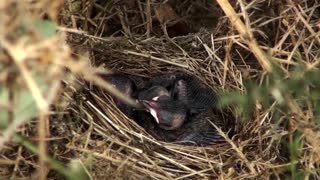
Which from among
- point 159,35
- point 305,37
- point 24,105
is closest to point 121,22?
point 159,35

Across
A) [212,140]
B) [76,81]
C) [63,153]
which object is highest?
[76,81]

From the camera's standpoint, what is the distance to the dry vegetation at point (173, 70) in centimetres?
178

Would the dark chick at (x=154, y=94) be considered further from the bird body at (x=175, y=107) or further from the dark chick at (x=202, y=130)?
the dark chick at (x=202, y=130)

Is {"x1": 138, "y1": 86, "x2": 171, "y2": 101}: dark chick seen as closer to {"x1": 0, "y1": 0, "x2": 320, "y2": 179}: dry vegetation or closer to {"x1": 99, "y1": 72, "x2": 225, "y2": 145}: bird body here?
{"x1": 99, "y1": 72, "x2": 225, "y2": 145}: bird body

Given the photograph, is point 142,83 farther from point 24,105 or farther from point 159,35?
point 24,105

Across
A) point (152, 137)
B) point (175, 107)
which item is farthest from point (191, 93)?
point (152, 137)

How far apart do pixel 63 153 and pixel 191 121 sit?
535 mm

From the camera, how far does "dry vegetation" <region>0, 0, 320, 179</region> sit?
178 centimetres

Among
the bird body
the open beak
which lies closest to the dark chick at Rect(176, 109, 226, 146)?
the bird body

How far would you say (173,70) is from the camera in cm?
239

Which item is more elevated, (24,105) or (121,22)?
(24,105)

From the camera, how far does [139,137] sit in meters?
2.06

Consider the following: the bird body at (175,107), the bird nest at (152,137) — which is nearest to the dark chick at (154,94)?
the bird body at (175,107)

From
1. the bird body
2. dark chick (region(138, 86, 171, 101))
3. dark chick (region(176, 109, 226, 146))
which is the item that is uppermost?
dark chick (region(138, 86, 171, 101))
